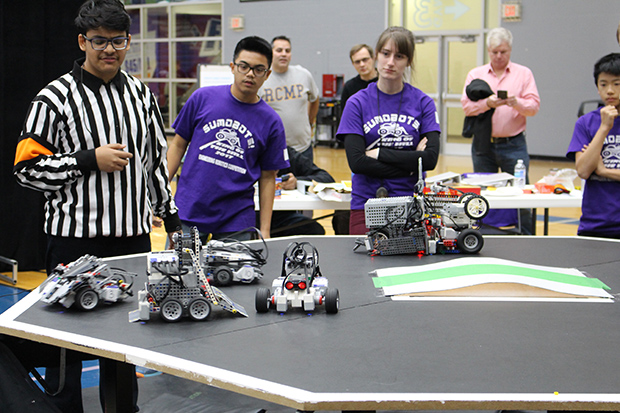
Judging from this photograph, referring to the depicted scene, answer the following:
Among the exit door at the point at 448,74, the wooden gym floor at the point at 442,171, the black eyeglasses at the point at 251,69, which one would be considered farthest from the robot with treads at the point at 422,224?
the exit door at the point at 448,74

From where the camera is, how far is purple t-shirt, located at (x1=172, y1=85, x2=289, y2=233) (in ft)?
9.11

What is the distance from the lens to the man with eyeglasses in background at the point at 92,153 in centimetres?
207

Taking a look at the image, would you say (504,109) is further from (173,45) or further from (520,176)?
(173,45)

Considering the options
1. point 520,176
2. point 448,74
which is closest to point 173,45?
point 448,74

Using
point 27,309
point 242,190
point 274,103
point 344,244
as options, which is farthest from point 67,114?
point 274,103

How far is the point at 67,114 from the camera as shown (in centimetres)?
212

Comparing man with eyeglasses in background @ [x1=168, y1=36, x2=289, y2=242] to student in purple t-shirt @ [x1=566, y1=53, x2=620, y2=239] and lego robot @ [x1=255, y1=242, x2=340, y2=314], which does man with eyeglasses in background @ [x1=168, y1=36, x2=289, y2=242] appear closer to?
lego robot @ [x1=255, y1=242, x2=340, y2=314]

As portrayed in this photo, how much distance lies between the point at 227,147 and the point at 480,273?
122cm

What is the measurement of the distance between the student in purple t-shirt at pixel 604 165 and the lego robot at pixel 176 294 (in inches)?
72.0

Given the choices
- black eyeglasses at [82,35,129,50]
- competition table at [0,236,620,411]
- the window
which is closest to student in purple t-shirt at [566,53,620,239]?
competition table at [0,236,620,411]

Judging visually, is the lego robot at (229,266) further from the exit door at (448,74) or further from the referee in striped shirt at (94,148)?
the exit door at (448,74)

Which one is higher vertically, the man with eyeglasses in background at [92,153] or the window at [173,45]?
the window at [173,45]

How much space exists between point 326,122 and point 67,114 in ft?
37.5

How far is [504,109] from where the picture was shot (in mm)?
5000
